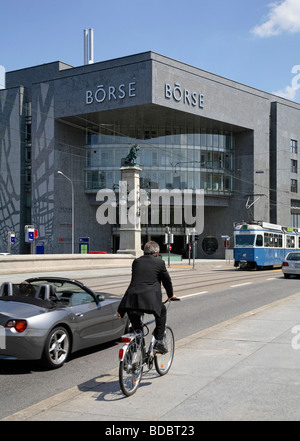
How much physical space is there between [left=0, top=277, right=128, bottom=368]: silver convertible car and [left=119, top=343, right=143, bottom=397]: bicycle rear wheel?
1.71m

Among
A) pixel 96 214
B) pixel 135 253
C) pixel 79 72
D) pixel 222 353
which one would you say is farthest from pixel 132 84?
pixel 222 353

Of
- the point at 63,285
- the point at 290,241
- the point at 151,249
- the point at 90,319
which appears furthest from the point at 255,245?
the point at 151,249

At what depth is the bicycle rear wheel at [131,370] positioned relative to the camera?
5486mm

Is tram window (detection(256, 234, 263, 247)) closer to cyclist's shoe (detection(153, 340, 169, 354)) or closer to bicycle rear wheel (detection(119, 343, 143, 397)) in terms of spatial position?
cyclist's shoe (detection(153, 340, 169, 354))

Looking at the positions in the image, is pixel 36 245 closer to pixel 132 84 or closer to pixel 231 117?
pixel 132 84

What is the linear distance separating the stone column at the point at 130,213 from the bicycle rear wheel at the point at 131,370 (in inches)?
1281

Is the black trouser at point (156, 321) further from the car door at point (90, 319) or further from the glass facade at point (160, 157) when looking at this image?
the glass facade at point (160, 157)

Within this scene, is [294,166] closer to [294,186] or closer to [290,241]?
[294,186]

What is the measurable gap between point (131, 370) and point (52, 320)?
1.88m

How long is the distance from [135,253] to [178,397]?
3332 centimetres

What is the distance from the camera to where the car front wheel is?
7.09m

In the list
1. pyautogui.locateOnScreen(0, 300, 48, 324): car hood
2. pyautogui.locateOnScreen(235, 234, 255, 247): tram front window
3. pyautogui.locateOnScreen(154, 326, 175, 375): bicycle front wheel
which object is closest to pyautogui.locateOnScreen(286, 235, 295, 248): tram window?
pyautogui.locateOnScreen(235, 234, 255, 247): tram front window

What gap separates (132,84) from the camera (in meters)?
56.0

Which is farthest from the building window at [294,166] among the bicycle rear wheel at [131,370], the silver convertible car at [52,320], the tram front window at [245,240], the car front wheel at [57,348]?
the bicycle rear wheel at [131,370]
